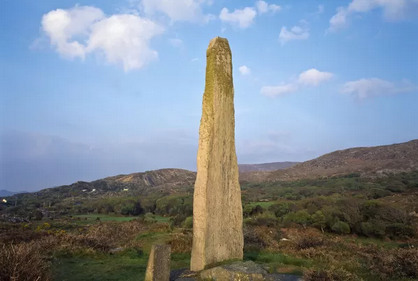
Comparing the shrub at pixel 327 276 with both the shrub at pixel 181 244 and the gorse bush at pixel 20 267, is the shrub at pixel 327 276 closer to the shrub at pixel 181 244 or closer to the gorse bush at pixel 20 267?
the gorse bush at pixel 20 267

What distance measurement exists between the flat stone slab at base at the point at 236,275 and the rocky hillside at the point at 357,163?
56.2 metres

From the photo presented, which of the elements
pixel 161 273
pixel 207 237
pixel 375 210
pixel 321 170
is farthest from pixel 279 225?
pixel 321 170

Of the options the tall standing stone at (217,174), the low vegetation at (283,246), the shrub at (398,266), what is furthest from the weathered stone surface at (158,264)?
the shrub at (398,266)

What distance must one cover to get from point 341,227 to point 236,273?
14717 millimetres

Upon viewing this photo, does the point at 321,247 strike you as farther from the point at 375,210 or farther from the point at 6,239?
the point at 6,239

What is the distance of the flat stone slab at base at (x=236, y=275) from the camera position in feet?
22.5

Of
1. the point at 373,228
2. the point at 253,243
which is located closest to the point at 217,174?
the point at 253,243

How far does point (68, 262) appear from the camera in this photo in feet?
37.5

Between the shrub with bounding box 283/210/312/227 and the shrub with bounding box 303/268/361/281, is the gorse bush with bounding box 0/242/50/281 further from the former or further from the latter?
the shrub with bounding box 283/210/312/227

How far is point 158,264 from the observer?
23.7 feet

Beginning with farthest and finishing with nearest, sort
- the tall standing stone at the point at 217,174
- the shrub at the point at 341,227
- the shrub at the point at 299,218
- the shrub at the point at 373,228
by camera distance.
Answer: the shrub at the point at 299,218 → the shrub at the point at 341,227 → the shrub at the point at 373,228 → the tall standing stone at the point at 217,174

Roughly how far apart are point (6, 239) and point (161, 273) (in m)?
12.1

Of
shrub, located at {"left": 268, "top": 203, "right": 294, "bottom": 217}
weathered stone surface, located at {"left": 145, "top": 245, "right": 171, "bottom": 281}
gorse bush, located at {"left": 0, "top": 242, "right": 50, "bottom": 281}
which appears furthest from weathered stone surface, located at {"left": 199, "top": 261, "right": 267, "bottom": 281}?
shrub, located at {"left": 268, "top": 203, "right": 294, "bottom": 217}

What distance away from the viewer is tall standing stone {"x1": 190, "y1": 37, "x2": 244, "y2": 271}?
334 inches
